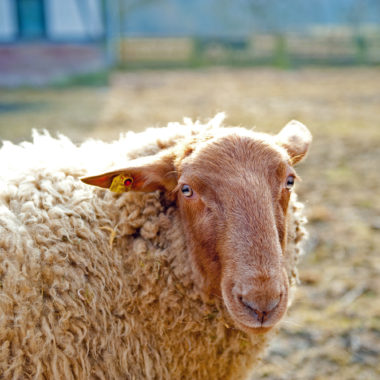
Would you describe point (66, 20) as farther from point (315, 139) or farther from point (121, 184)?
point (121, 184)

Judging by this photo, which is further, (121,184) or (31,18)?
(31,18)

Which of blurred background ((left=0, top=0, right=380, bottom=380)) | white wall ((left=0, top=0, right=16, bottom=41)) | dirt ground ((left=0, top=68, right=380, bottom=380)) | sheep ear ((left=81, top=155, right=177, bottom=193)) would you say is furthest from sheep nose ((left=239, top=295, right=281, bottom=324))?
white wall ((left=0, top=0, right=16, bottom=41))

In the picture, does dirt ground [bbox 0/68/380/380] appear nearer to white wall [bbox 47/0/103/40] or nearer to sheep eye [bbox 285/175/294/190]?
sheep eye [bbox 285/175/294/190]

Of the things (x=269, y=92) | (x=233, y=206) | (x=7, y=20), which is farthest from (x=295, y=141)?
(x=7, y=20)

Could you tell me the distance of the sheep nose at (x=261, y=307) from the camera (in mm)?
2035

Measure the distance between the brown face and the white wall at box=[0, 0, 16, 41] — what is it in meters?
15.7

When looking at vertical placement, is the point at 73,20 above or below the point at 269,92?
above

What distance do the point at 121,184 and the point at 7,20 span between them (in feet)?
52.3

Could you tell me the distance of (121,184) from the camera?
2391 mm

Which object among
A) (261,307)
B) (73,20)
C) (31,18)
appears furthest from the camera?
(73,20)

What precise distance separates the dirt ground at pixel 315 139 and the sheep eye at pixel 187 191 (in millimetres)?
1209

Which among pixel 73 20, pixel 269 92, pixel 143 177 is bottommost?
pixel 269 92

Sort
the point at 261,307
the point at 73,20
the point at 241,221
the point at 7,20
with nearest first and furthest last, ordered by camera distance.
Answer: the point at 261,307, the point at 241,221, the point at 7,20, the point at 73,20

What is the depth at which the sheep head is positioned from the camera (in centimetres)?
208
